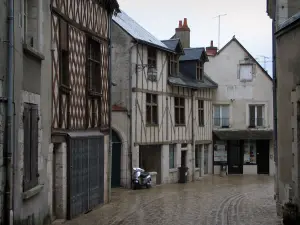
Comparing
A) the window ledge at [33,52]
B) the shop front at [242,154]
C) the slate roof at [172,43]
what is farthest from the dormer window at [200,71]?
the window ledge at [33,52]

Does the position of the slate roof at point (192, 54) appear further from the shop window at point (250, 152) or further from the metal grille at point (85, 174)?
the metal grille at point (85, 174)

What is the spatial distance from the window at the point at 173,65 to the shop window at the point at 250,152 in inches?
259

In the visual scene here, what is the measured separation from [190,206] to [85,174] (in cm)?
318

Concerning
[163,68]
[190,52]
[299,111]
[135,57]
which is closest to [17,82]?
[299,111]

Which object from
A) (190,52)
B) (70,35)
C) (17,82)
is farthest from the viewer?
(190,52)

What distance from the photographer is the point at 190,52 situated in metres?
24.9

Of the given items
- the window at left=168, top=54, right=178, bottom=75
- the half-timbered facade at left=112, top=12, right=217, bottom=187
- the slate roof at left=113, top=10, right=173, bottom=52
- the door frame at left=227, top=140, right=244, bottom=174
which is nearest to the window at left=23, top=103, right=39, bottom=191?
the half-timbered facade at left=112, top=12, right=217, bottom=187

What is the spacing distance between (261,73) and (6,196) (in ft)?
69.0

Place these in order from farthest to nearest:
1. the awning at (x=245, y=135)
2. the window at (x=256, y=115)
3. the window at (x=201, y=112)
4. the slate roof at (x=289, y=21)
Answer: the window at (x=256, y=115), the awning at (x=245, y=135), the window at (x=201, y=112), the slate roof at (x=289, y=21)

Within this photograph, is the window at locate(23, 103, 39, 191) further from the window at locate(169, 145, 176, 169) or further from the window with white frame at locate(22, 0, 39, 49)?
the window at locate(169, 145, 176, 169)

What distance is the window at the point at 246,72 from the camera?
26.2 metres

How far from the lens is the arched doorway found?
1844cm

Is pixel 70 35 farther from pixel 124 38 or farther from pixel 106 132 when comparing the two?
pixel 124 38

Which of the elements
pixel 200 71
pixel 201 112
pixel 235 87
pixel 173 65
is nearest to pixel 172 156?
pixel 201 112
